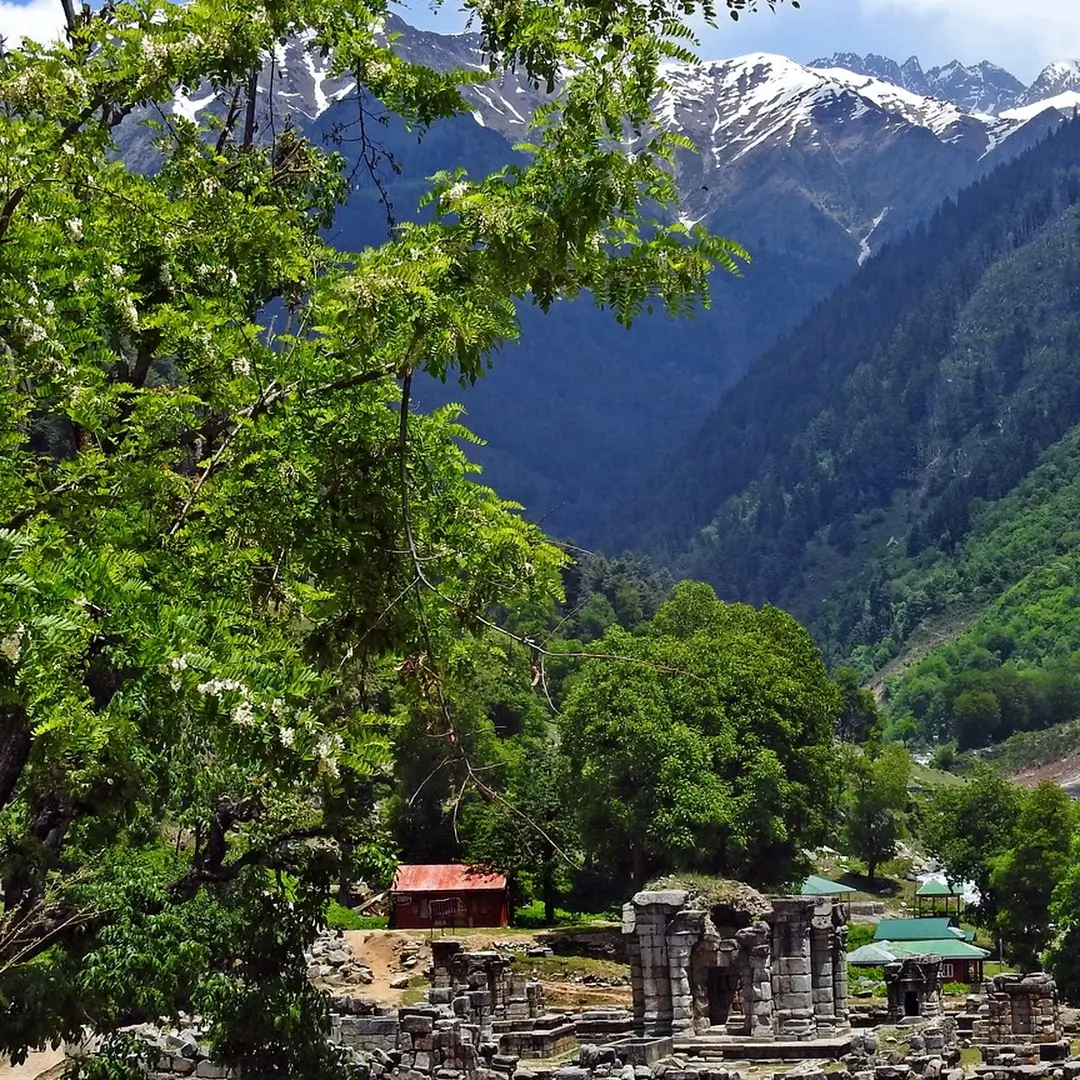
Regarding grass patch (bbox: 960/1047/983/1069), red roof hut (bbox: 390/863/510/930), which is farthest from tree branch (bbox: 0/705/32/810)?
red roof hut (bbox: 390/863/510/930)

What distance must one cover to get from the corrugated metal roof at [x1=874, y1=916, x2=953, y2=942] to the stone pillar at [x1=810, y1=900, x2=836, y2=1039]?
82.9 ft

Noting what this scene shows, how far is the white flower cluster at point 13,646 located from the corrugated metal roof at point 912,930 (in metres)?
54.9

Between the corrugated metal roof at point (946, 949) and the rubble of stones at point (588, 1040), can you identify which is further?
the corrugated metal roof at point (946, 949)

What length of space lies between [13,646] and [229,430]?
5.44 m

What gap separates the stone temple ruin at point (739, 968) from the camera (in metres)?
30.7

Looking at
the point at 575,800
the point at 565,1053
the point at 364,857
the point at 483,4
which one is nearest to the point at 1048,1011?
the point at 565,1053

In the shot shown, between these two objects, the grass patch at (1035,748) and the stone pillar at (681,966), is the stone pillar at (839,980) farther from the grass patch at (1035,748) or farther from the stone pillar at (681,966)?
the grass patch at (1035,748)

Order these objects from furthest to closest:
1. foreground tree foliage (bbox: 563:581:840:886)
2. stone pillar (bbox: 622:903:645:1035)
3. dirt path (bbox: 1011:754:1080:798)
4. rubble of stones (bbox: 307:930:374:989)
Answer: dirt path (bbox: 1011:754:1080:798)
foreground tree foliage (bbox: 563:581:840:886)
rubble of stones (bbox: 307:930:374:989)
stone pillar (bbox: 622:903:645:1035)

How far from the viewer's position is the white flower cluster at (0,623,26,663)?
596 cm

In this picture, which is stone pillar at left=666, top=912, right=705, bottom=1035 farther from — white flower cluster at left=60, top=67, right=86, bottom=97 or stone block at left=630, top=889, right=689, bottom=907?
white flower cluster at left=60, top=67, right=86, bottom=97

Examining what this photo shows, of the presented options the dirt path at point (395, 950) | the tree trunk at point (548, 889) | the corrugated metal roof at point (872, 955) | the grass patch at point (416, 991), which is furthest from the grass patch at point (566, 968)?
the corrugated metal roof at point (872, 955)

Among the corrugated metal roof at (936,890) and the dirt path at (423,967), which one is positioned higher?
the corrugated metal roof at (936,890)

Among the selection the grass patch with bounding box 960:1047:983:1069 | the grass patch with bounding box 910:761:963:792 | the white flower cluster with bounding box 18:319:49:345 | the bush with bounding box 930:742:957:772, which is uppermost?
the bush with bounding box 930:742:957:772

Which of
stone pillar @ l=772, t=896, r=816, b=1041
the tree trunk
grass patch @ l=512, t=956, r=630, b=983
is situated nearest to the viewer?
stone pillar @ l=772, t=896, r=816, b=1041
